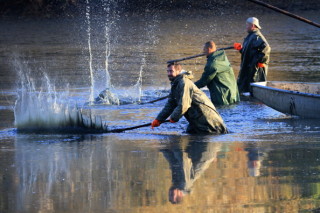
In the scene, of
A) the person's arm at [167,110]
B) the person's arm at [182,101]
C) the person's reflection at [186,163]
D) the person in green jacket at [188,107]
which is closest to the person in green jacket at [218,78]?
the person in green jacket at [188,107]

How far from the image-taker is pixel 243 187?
8781 millimetres

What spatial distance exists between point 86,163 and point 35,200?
77.8 inches

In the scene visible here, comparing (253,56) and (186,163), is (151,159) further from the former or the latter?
(253,56)

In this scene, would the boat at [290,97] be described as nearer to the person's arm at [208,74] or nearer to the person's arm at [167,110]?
the person's arm at [208,74]

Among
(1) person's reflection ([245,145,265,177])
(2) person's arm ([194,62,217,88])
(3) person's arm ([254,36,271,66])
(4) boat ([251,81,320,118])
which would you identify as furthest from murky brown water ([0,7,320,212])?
(3) person's arm ([254,36,271,66])

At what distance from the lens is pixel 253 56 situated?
1766 cm

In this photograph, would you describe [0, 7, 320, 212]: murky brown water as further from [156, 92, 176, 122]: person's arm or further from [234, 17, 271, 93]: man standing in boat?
[234, 17, 271, 93]: man standing in boat

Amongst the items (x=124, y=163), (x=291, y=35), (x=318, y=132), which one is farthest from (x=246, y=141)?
(x=291, y=35)

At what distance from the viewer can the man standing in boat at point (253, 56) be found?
17.5 meters

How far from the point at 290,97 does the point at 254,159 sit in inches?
165

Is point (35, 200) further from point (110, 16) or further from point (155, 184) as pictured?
point (110, 16)

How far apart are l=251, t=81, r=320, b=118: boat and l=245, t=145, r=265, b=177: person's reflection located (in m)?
2.80

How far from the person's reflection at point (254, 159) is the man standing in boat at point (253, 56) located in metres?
6.37

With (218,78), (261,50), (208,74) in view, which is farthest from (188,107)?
(261,50)
